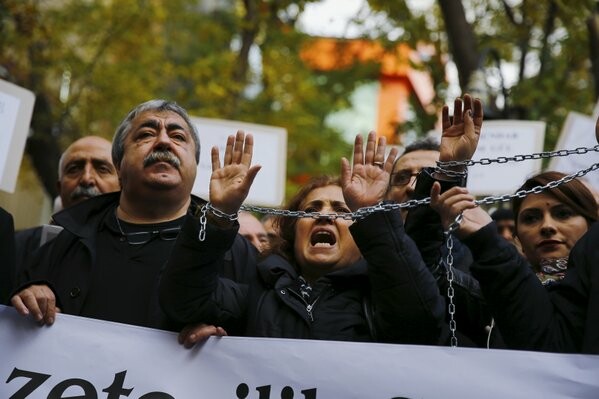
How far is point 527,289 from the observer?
339 centimetres

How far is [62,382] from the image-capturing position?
145 inches

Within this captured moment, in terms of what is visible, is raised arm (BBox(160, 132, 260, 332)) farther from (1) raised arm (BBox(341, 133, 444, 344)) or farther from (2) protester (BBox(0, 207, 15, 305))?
(2) protester (BBox(0, 207, 15, 305))

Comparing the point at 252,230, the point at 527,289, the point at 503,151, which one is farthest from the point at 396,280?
the point at 503,151

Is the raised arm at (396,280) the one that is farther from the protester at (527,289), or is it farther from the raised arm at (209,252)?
the raised arm at (209,252)

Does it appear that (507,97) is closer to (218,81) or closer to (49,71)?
(218,81)

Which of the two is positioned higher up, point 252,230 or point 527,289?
point 252,230

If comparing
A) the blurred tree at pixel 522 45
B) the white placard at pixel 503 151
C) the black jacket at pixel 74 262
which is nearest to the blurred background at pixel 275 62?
the blurred tree at pixel 522 45

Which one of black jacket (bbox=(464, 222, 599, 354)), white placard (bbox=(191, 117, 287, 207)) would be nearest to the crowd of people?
black jacket (bbox=(464, 222, 599, 354))

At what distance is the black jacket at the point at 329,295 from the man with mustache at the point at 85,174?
2.07 m

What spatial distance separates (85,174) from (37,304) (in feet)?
6.89

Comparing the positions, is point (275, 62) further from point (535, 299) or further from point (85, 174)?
point (535, 299)

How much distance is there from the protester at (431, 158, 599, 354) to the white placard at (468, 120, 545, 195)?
3328 millimetres

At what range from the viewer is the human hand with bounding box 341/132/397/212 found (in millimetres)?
3654

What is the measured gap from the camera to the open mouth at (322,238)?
4.19 meters
